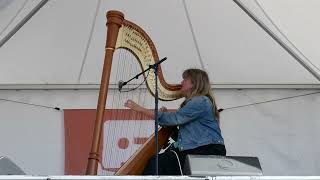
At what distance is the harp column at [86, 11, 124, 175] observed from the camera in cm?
194

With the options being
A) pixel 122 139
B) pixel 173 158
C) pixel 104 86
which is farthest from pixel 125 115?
pixel 104 86

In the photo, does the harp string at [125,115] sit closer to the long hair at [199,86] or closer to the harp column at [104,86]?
the long hair at [199,86]

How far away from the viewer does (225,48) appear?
3900 mm

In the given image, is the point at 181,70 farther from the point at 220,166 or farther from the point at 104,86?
the point at 220,166

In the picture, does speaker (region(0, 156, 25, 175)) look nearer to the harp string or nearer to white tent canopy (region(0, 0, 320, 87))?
the harp string

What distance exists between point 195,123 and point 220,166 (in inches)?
37.4

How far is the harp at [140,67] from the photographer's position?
1952 mm

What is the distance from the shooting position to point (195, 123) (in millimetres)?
2570

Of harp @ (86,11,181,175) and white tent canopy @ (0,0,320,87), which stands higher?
white tent canopy @ (0,0,320,87)

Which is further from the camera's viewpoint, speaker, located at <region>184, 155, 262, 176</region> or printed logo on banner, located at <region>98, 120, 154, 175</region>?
printed logo on banner, located at <region>98, 120, 154, 175</region>

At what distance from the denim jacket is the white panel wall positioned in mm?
1314

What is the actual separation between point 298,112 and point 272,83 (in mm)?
Answer: 296

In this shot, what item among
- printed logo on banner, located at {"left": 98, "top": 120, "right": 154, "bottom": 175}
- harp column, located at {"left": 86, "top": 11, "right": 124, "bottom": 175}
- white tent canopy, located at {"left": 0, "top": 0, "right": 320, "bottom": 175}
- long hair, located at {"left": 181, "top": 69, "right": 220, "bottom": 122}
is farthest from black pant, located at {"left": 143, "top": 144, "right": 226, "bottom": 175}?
white tent canopy, located at {"left": 0, "top": 0, "right": 320, "bottom": 175}

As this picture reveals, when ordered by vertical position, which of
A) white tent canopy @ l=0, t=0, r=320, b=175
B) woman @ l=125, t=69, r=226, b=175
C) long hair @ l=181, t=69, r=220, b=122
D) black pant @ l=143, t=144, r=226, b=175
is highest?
white tent canopy @ l=0, t=0, r=320, b=175
